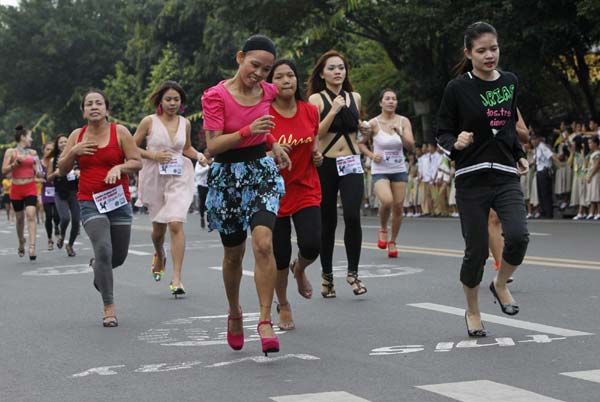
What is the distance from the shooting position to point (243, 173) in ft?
24.2

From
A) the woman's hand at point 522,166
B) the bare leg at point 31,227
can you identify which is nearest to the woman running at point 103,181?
the woman's hand at point 522,166

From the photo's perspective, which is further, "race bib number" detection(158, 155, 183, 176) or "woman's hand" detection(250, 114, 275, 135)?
"race bib number" detection(158, 155, 183, 176)

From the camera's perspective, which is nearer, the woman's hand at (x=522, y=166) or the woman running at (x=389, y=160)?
the woman's hand at (x=522, y=166)

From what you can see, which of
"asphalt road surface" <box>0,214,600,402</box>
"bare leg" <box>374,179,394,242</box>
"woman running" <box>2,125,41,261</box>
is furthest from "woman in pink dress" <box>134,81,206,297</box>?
"woman running" <box>2,125,41,261</box>

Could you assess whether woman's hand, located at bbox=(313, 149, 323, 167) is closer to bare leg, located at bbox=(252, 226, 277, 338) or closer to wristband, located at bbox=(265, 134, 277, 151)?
wristband, located at bbox=(265, 134, 277, 151)

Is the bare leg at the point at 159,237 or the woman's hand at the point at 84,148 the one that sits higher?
Result: the woman's hand at the point at 84,148

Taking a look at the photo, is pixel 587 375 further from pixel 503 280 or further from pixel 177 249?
pixel 177 249

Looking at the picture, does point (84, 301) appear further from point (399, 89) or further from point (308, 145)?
point (399, 89)

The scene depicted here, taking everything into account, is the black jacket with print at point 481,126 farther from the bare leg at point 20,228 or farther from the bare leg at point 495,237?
the bare leg at point 20,228

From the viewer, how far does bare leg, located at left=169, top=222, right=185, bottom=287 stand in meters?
11.2

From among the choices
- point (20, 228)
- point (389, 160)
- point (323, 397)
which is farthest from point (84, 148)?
point (20, 228)

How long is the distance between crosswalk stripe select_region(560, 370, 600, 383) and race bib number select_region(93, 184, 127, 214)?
14.5ft

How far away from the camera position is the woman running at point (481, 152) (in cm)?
757

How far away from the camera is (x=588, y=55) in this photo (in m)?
30.5
